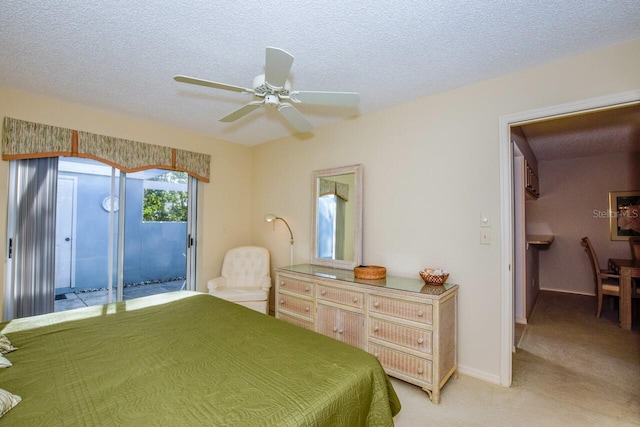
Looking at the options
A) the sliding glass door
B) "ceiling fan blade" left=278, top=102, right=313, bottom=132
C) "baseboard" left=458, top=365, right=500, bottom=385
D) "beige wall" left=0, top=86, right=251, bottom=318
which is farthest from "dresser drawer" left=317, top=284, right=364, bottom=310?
the sliding glass door

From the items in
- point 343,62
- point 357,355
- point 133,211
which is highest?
point 343,62

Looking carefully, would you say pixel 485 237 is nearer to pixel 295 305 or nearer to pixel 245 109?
pixel 295 305

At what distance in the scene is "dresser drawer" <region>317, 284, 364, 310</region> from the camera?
256 cm

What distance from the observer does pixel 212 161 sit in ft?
13.7

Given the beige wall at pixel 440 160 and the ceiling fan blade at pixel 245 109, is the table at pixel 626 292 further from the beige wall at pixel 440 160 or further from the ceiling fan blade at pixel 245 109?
the ceiling fan blade at pixel 245 109

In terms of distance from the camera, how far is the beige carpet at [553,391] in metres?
1.94

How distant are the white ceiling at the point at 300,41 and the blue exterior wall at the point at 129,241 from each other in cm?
114

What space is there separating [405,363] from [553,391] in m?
1.13

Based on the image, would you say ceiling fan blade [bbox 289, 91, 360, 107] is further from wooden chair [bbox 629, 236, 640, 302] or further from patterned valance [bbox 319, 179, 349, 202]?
wooden chair [bbox 629, 236, 640, 302]

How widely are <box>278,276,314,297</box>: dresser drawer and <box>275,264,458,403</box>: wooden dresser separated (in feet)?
0.03

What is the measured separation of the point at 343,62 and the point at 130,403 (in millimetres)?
2308

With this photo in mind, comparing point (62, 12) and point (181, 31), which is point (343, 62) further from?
point (62, 12)

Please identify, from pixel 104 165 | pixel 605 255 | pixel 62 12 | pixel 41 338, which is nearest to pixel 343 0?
pixel 62 12

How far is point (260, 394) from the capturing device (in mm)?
1141
